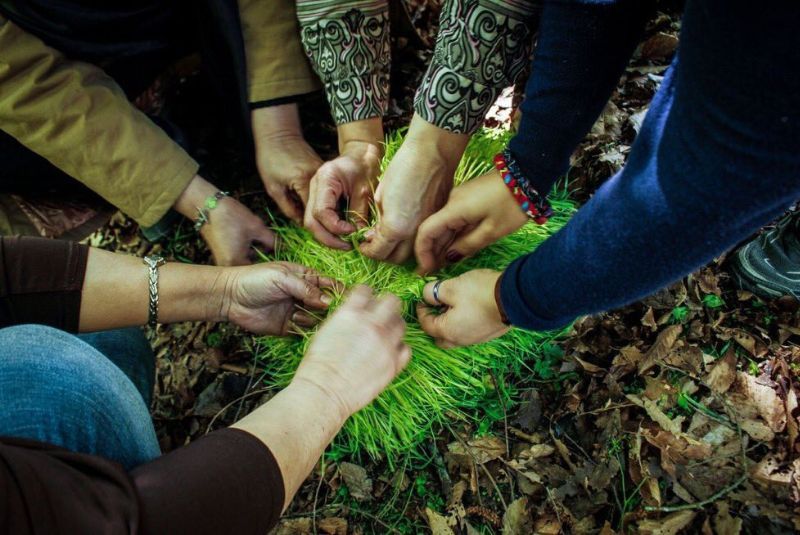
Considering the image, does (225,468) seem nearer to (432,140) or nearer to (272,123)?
(432,140)

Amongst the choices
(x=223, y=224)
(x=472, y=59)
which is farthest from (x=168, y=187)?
(x=472, y=59)

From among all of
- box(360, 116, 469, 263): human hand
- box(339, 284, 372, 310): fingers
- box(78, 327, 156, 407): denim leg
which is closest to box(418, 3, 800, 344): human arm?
box(339, 284, 372, 310): fingers

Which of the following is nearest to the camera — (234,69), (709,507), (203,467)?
(203,467)

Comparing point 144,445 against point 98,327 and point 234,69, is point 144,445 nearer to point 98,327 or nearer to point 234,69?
point 98,327

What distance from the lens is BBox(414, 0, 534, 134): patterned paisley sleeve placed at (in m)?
1.36

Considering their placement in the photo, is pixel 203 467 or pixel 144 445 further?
pixel 144 445

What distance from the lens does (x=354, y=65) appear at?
1.73 metres

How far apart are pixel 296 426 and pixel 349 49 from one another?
4.13ft

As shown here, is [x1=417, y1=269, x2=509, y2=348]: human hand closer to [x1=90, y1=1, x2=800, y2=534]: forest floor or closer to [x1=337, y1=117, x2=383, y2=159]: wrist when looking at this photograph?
[x1=90, y1=1, x2=800, y2=534]: forest floor

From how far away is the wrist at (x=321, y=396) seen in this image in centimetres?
110

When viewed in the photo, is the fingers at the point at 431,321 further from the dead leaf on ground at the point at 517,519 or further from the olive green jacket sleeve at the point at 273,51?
the olive green jacket sleeve at the point at 273,51

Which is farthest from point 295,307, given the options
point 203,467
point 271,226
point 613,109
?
point 613,109

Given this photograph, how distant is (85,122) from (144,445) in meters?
1.03

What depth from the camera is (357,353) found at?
3.92ft
